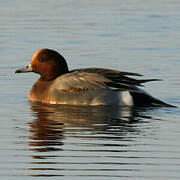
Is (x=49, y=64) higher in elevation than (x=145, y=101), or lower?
higher

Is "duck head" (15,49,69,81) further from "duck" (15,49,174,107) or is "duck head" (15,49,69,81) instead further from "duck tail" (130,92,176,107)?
"duck tail" (130,92,176,107)

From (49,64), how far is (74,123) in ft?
9.61

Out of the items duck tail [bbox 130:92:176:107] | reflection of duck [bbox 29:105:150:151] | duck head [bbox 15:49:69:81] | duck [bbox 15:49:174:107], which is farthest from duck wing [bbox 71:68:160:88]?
duck head [bbox 15:49:69:81]

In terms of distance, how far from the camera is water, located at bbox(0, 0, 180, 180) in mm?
9562

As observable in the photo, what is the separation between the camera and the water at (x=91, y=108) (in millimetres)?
9562

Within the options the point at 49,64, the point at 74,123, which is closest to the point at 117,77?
the point at 49,64

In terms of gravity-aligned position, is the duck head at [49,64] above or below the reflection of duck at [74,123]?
above

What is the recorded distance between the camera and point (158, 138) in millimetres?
11039

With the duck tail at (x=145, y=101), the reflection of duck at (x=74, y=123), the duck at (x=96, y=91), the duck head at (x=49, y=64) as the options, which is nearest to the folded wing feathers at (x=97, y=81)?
the duck at (x=96, y=91)

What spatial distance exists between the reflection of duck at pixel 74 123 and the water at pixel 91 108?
0.01m

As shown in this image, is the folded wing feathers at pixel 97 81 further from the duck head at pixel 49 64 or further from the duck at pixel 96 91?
the duck head at pixel 49 64

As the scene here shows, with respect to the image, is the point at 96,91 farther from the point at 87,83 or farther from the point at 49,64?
the point at 49,64

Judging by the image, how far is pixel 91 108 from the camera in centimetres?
1390

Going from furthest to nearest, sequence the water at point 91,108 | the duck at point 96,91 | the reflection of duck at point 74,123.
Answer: the duck at point 96,91, the reflection of duck at point 74,123, the water at point 91,108
